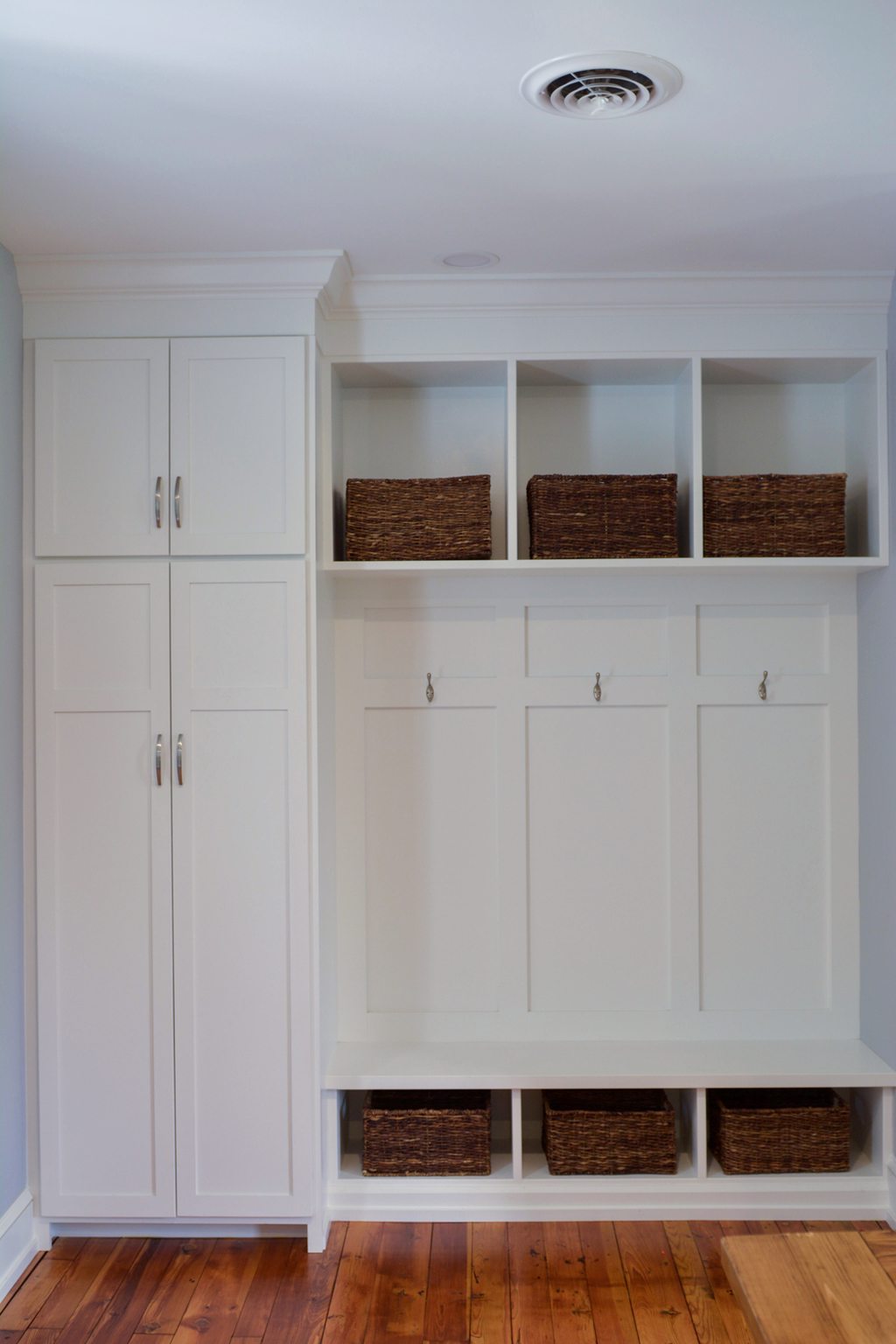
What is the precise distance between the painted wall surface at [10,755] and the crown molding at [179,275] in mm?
88

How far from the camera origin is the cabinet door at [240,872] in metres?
2.90

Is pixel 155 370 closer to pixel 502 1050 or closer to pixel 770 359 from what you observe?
pixel 770 359

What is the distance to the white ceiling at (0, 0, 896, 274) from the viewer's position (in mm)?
1796

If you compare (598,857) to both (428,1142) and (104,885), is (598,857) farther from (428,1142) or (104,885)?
(104,885)

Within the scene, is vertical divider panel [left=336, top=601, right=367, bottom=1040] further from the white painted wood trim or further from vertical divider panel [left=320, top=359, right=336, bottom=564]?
the white painted wood trim

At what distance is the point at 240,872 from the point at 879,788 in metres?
1.78

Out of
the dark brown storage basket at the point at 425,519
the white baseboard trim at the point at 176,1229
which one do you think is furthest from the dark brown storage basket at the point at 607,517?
the white baseboard trim at the point at 176,1229

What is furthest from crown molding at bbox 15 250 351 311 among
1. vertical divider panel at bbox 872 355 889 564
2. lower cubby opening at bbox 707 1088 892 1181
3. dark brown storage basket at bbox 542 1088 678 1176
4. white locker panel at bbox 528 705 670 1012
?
lower cubby opening at bbox 707 1088 892 1181

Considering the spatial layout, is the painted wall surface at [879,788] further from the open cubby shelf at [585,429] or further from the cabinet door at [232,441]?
the cabinet door at [232,441]

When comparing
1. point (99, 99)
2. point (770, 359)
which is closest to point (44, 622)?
point (99, 99)

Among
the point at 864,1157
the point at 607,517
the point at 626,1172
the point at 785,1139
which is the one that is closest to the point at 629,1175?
the point at 626,1172

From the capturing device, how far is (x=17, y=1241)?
281 cm

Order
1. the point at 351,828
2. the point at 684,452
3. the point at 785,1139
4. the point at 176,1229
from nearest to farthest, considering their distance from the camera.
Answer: the point at 176,1229 < the point at 785,1139 < the point at 684,452 < the point at 351,828

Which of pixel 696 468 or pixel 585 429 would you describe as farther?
pixel 585 429
